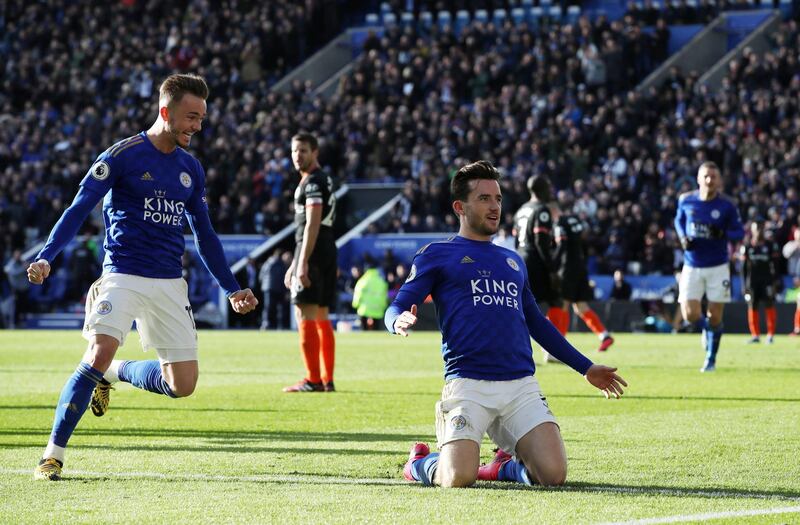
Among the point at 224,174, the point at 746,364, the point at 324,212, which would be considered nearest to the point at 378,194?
the point at 224,174

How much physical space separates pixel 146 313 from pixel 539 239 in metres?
10.3

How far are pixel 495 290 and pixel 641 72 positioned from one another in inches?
1335

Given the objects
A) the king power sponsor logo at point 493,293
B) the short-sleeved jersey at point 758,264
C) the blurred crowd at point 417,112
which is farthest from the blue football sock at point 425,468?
the blurred crowd at point 417,112

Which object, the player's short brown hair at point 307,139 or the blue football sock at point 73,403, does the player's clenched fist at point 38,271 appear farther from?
the player's short brown hair at point 307,139

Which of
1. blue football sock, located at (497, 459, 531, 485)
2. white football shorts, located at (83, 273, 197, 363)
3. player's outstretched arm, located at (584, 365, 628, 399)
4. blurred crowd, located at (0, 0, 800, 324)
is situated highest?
blurred crowd, located at (0, 0, 800, 324)

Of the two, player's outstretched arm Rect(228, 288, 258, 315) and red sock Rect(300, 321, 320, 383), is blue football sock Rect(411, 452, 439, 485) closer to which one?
player's outstretched arm Rect(228, 288, 258, 315)

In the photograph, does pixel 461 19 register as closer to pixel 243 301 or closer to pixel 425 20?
pixel 425 20

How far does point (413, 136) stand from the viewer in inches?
1561

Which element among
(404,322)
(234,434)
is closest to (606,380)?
(404,322)

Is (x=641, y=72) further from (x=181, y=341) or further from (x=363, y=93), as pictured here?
(x=181, y=341)

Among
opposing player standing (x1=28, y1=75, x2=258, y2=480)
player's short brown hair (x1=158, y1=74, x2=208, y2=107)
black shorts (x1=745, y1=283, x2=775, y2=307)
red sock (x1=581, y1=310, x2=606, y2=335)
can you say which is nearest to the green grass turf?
opposing player standing (x1=28, y1=75, x2=258, y2=480)

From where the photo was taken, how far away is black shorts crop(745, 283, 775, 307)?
1000 inches

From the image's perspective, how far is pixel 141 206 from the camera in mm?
8070

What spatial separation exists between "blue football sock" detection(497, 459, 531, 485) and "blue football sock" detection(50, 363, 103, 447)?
89.6 inches
